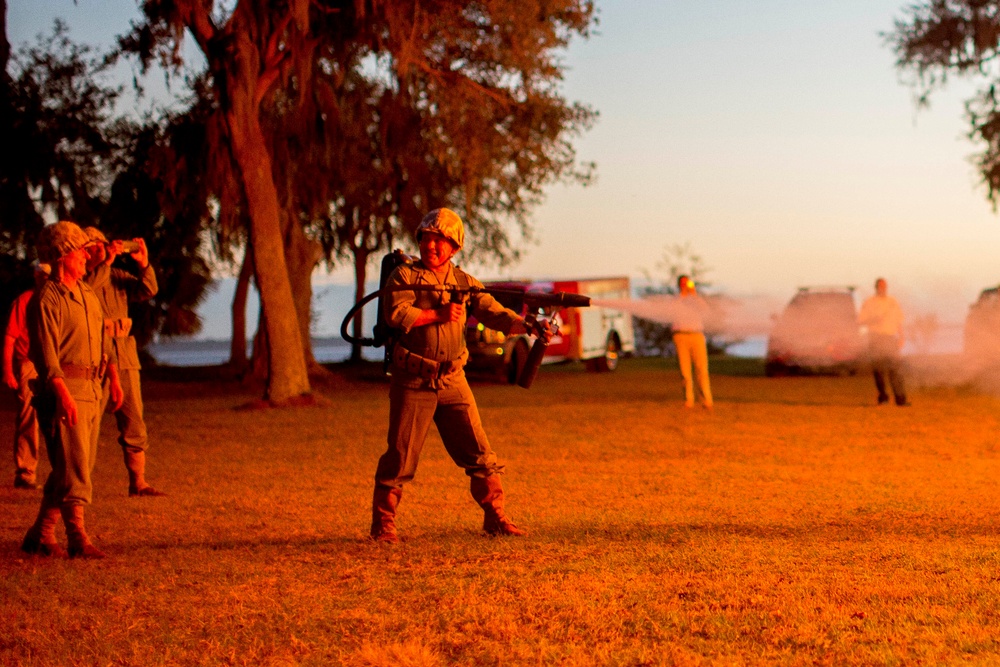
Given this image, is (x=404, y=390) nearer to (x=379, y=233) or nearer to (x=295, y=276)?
(x=295, y=276)

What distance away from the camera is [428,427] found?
8242 mm

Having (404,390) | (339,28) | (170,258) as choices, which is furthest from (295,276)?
(404,390)

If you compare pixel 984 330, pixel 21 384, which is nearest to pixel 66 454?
pixel 21 384

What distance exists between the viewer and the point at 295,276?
29.0 metres

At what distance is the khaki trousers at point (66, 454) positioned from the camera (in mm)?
8109

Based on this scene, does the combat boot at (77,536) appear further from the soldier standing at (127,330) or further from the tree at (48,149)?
the tree at (48,149)

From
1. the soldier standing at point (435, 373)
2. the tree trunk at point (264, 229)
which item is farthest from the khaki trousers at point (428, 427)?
the tree trunk at point (264, 229)

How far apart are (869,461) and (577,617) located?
7456mm

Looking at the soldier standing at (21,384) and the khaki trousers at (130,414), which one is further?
the soldier standing at (21,384)

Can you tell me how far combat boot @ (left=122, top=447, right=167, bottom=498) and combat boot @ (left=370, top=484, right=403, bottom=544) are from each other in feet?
11.7

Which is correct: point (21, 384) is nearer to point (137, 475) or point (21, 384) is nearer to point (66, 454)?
point (137, 475)

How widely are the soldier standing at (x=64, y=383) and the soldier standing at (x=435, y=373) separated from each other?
1.87 meters

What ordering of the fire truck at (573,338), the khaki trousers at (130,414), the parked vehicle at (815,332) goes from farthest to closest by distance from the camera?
the fire truck at (573,338) → the parked vehicle at (815,332) → the khaki trousers at (130,414)

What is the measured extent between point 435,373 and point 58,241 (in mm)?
2492
